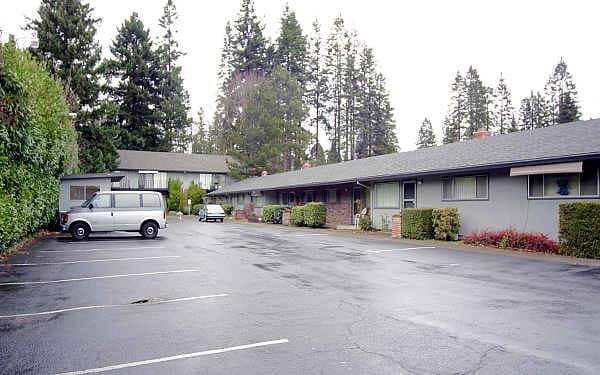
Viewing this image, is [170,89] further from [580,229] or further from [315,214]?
[580,229]

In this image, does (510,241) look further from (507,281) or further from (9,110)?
(9,110)

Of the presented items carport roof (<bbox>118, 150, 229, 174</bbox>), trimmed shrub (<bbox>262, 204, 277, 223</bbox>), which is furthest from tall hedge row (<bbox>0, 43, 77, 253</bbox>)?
carport roof (<bbox>118, 150, 229, 174</bbox>)

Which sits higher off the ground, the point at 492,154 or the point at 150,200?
the point at 492,154

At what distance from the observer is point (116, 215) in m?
18.7

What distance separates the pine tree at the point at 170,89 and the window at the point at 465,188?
48.4m

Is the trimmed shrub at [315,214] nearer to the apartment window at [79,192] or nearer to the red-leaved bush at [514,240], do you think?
the red-leaved bush at [514,240]

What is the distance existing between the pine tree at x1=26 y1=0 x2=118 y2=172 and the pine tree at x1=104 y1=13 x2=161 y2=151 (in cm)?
1842

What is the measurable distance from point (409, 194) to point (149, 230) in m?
12.1

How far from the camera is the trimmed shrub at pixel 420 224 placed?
1925 cm

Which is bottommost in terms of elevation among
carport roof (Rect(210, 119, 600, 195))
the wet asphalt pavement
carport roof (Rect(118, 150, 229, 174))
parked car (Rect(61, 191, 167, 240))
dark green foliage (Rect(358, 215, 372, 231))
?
the wet asphalt pavement

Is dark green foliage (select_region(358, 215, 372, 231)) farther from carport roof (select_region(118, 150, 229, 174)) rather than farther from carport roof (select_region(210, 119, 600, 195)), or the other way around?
carport roof (select_region(118, 150, 229, 174))

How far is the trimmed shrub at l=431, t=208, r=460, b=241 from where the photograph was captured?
18.5 m

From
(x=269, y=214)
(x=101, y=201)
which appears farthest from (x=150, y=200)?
(x=269, y=214)

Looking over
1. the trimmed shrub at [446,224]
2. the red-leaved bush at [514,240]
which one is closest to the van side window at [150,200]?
the trimmed shrub at [446,224]
